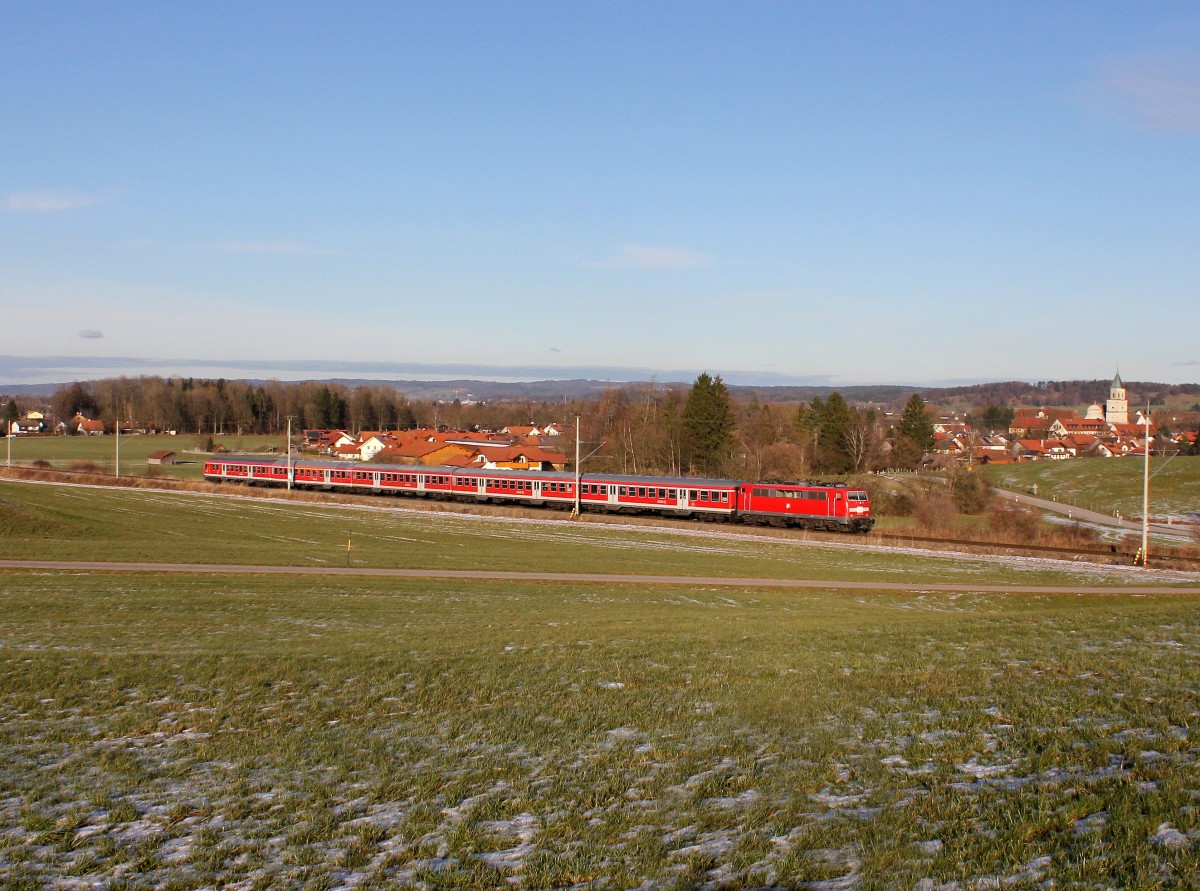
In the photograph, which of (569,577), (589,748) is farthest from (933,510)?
(589,748)

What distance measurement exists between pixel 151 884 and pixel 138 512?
51.8 metres

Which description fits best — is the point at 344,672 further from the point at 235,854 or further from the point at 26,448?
the point at 26,448

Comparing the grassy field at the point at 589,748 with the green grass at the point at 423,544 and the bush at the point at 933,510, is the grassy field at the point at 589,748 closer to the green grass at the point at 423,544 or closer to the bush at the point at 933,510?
the green grass at the point at 423,544

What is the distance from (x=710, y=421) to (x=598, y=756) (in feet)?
266

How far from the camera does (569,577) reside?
30094mm

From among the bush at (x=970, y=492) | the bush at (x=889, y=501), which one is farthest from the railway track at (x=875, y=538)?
the bush at (x=970, y=492)

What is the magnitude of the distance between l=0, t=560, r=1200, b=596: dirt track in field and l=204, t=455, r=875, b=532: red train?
19.2m

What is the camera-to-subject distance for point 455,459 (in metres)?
105

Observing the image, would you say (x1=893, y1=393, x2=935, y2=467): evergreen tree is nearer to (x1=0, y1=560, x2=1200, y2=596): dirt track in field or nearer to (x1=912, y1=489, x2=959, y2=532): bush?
(x1=912, y1=489, x2=959, y2=532): bush

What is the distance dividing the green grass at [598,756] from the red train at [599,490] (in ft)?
106

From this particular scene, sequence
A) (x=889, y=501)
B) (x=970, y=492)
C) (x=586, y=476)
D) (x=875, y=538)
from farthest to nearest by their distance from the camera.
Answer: (x=970, y=492) → (x=889, y=501) → (x=586, y=476) → (x=875, y=538)

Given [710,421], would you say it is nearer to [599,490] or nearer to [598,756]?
[599,490]

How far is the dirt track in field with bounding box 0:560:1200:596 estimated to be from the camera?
2856 centimetres

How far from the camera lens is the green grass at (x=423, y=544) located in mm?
32906
